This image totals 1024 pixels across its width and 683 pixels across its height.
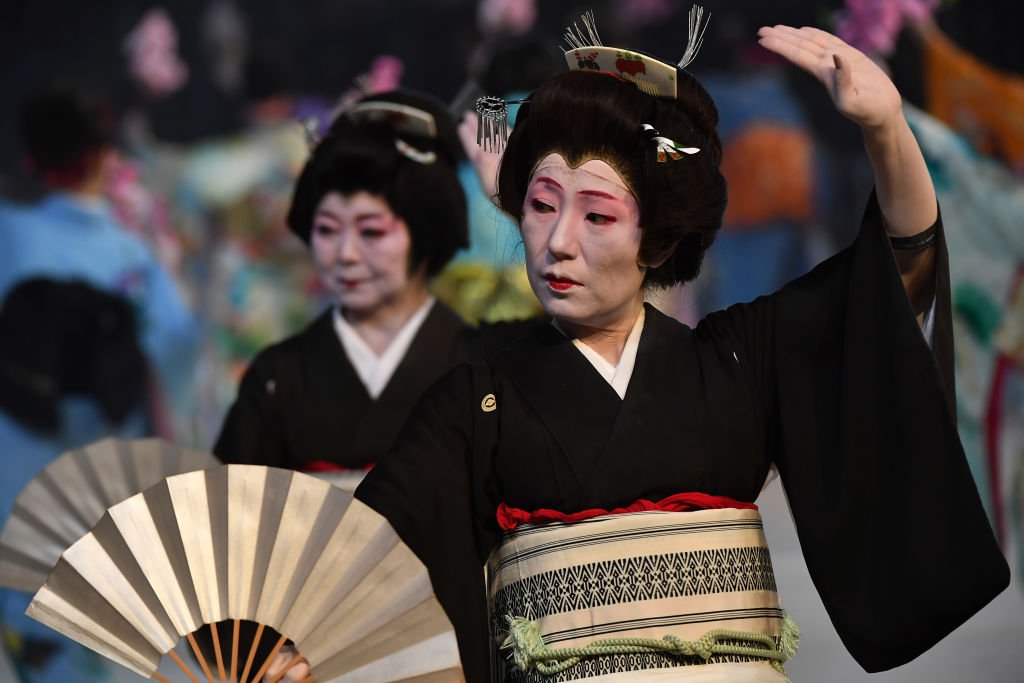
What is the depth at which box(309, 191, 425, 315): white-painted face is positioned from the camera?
3.90m

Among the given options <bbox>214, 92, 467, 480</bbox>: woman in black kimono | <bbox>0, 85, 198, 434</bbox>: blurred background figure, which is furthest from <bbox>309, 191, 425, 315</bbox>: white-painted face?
<bbox>0, 85, 198, 434</bbox>: blurred background figure

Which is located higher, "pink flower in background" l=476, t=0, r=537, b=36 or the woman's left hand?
"pink flower in background" l=476, t=0, r=537, b=36

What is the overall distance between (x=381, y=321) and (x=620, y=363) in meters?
1.59

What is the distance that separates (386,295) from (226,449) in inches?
23.9

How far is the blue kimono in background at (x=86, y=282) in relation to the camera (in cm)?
655

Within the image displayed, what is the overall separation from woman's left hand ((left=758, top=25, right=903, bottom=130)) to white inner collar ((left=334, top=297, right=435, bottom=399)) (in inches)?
73.2

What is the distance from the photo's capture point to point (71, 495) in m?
3.24

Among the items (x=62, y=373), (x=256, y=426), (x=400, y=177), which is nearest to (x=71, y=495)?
(x=256, y=426)

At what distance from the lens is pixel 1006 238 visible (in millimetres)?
5828

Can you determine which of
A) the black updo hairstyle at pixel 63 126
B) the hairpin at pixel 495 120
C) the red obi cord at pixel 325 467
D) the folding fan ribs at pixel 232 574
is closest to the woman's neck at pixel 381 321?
the red obi cord at pixel 325 467

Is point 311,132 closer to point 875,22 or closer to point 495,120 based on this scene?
point 495,120

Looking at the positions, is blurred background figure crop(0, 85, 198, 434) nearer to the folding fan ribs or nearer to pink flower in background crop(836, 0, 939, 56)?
pink flower in background crop(836, 0, 939, 56)

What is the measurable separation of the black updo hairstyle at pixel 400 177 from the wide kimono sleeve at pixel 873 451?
5.36ft

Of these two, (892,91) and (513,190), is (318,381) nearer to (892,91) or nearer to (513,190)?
(513,190)
